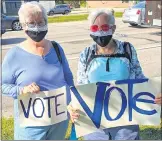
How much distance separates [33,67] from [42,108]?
1.12ft

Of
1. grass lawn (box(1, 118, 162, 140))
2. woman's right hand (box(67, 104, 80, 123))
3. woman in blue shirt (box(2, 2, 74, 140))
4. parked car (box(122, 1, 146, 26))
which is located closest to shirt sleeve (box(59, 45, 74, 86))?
woman in blue shirt (box(2, 2, 74, 140))

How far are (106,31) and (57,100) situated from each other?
691mm

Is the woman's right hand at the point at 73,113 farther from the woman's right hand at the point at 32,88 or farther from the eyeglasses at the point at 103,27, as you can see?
the eyeglasses at the point at 103,27

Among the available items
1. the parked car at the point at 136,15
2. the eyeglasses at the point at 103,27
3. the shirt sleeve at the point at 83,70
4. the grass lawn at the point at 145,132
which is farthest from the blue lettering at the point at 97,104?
the parked car at the point at 136,15

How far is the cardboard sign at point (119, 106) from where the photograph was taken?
9.78 feet

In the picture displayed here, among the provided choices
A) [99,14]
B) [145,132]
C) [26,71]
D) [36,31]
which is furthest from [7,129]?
[99,14]

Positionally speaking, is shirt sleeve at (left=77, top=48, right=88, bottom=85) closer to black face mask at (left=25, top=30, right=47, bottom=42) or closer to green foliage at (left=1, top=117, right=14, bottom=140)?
black face mask at (left=25, top=30, right=47, bottom=42)

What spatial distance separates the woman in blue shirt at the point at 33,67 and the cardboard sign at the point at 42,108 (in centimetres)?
5

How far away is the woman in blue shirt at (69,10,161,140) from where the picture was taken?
2.90 m

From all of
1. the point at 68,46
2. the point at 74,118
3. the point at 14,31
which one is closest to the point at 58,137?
the point at 74,118

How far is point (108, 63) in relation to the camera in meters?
2.90

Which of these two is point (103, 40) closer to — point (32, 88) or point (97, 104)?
point (97, 104)

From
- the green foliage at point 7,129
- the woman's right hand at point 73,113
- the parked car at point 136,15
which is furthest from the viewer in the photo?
the parked car at point 136,15

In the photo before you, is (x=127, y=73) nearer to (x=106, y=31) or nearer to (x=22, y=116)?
(x=106, y=31)
